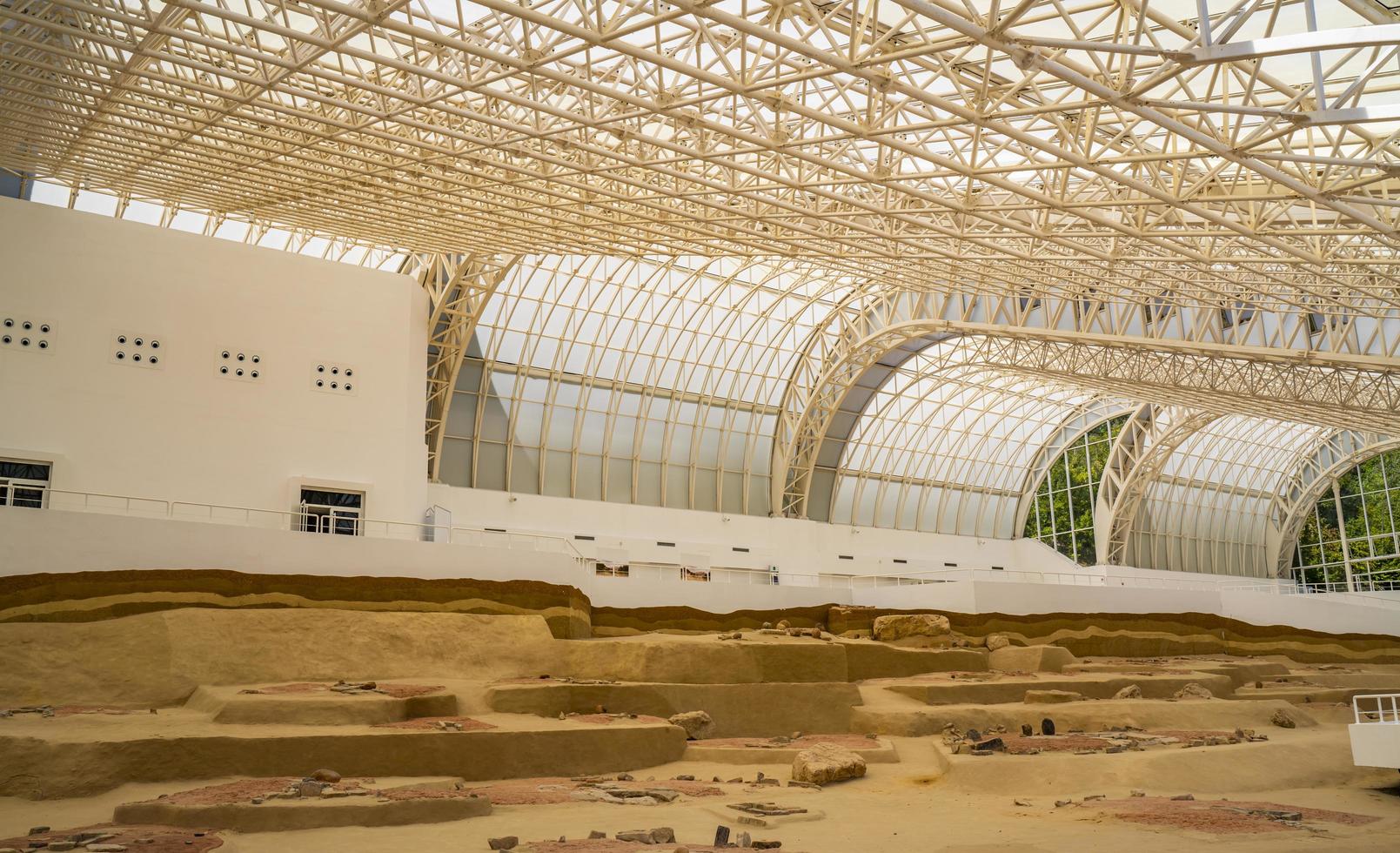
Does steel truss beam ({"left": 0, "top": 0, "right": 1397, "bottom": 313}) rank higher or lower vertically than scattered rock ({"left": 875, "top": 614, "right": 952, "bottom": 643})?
higher

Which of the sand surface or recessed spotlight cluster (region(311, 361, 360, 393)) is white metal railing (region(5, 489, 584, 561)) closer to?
recessed spotlight cluster (region(311, 361, 360, 393))

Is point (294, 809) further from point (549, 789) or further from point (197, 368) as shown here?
point (197, 368)

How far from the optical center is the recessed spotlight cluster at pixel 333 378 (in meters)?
36.0

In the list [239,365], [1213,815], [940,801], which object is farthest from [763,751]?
[239,365]

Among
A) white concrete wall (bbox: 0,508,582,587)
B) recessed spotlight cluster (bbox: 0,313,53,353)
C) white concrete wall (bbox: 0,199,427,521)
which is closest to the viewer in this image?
white concrete wall (bbox: 0,508,582,587)

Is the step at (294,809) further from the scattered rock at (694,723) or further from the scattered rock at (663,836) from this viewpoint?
the scattered rock at (694,723)

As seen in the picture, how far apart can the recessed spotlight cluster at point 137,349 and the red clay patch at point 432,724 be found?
17.0 metres

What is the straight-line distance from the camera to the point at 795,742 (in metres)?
25.0

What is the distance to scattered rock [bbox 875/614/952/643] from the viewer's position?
130ft

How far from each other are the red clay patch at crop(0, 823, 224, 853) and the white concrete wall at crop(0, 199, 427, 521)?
811 inches

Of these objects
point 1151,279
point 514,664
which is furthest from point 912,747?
point 1151,279

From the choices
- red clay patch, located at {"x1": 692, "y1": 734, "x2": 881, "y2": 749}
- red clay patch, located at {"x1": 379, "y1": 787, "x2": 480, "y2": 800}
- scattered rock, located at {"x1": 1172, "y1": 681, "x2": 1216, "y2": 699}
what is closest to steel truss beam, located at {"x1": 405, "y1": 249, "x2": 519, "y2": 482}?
red clay patch, located at {"x1": 692, "y1": 734, "x2": 881, "y2": 749}

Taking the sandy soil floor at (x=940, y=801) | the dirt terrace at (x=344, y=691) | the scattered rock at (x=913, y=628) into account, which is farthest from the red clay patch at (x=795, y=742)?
the scattered rock at (x=913, y=628)

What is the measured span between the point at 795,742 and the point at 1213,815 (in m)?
10.2
